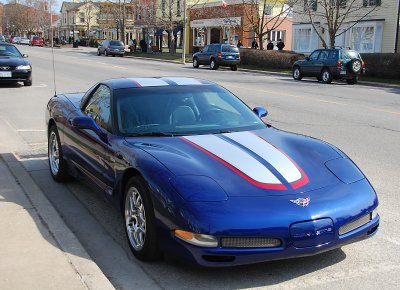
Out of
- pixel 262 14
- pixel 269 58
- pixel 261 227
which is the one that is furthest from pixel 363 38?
pixel 261 227

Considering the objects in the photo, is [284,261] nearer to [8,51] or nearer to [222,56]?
[8,51]

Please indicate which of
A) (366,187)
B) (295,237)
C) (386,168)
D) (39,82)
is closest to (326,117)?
(386,168)

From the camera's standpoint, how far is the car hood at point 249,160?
380 centimetres

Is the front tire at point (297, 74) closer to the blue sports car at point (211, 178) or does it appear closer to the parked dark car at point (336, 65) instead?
the parked dark car at point (336, 65)

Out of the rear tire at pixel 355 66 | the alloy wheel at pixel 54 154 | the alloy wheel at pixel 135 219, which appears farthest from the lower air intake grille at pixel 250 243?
the rear tire at pixel 355 66

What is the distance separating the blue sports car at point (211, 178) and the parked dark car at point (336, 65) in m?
19.5

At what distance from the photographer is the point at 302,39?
44.5m

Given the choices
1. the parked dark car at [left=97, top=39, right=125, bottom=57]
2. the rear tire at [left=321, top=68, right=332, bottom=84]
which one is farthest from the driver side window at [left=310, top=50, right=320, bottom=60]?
the parked dark car at [left=97, top=39, right=125, bottom=57]

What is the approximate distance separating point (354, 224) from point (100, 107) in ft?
9.57

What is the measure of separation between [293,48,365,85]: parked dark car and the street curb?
64.9 ft

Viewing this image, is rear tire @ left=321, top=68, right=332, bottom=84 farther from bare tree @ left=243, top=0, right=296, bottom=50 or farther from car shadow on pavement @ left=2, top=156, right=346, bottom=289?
car shadow on pavement @ left=2, top=156, right=346, bottom=289

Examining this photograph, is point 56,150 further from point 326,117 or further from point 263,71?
point 263,71

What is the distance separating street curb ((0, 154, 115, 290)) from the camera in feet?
11.8

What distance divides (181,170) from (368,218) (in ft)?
5.01
